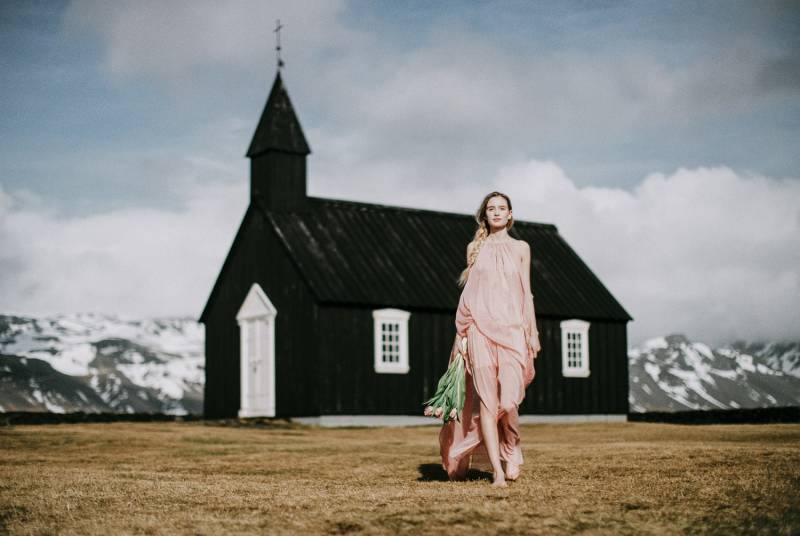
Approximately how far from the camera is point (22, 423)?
86.9ft

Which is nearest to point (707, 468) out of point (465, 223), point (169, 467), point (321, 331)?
point (169, 467)

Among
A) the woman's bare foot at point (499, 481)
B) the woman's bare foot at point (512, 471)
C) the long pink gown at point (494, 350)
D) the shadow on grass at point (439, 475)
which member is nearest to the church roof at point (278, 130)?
the shadow on grass at point (439, 475)

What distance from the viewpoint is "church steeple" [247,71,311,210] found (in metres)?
31.8

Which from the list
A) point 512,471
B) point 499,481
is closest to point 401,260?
point 512,471

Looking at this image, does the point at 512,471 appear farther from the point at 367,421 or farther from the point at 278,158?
the point at 278,158

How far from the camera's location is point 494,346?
10.4 meters

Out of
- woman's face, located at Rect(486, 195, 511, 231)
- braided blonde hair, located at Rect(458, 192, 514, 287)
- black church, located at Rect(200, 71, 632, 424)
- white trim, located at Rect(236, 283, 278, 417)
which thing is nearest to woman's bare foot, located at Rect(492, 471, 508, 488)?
braided blonde hair, located at Rect(458, 192, 514, 287)

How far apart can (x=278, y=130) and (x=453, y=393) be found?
2251 cm

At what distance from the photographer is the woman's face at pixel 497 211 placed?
10742mm

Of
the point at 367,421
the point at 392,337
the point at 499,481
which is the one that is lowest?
the point at 367,421

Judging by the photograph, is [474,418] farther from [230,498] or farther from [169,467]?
[169,467]

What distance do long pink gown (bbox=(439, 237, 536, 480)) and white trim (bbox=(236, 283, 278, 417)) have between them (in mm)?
20250

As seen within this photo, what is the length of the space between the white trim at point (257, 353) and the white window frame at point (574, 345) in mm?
9157

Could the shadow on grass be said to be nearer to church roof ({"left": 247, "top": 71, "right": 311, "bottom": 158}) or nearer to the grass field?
the grass field
